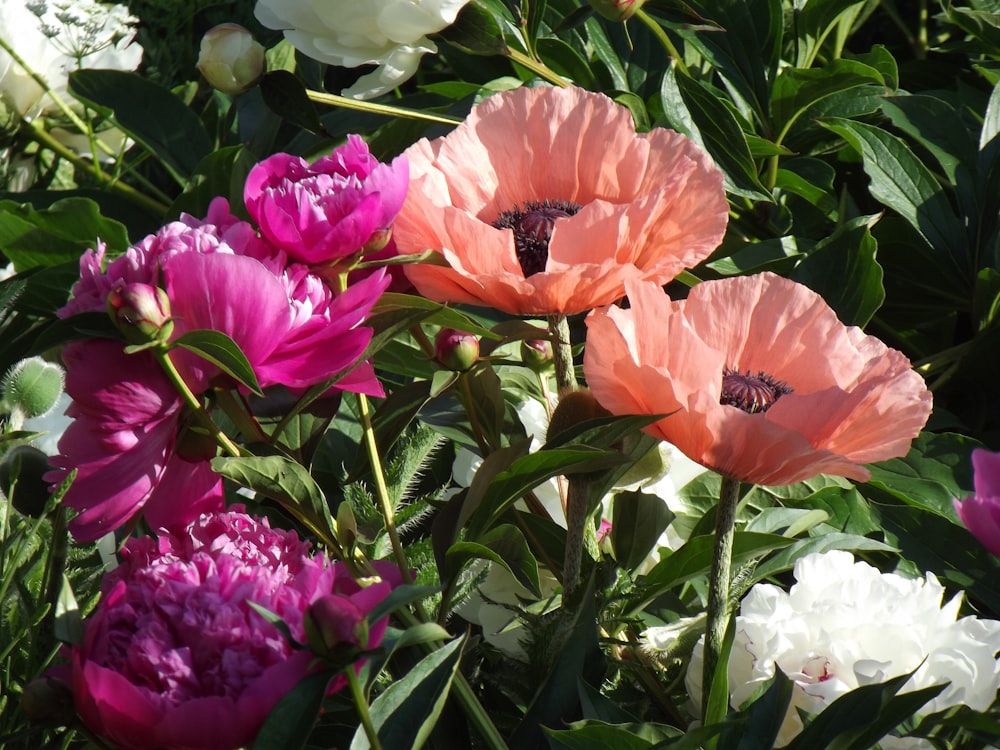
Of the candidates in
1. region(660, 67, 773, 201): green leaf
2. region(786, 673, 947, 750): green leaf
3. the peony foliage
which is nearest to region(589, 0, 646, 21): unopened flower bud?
the peony foliage

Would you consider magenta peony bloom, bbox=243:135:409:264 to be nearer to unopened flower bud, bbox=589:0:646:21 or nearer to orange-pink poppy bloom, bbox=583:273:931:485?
orange-pink poppy bloom, bbox=583:273:931:485

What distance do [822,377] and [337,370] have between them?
0.20 metres

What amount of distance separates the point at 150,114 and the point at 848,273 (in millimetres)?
604

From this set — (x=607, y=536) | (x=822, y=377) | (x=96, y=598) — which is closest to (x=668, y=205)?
(x=822, y=377)

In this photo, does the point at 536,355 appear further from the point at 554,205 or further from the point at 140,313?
the point at 140,313

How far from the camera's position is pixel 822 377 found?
18.0 inches

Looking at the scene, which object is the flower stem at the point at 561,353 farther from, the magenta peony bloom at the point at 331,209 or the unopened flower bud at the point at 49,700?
the unopened flower bud at the point at 49,700

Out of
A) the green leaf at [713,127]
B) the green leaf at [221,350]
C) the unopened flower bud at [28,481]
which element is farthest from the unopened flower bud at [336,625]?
the green leaf at [713,127]

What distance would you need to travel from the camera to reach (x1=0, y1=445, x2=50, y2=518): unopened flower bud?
461 millimetres

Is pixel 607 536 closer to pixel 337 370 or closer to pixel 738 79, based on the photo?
pixel 337 370

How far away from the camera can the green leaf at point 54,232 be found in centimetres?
71

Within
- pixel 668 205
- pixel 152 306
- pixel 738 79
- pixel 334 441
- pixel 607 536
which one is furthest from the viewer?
pixel 738 79

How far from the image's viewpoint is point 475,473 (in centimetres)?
51

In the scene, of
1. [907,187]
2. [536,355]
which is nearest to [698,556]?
[536,355]
